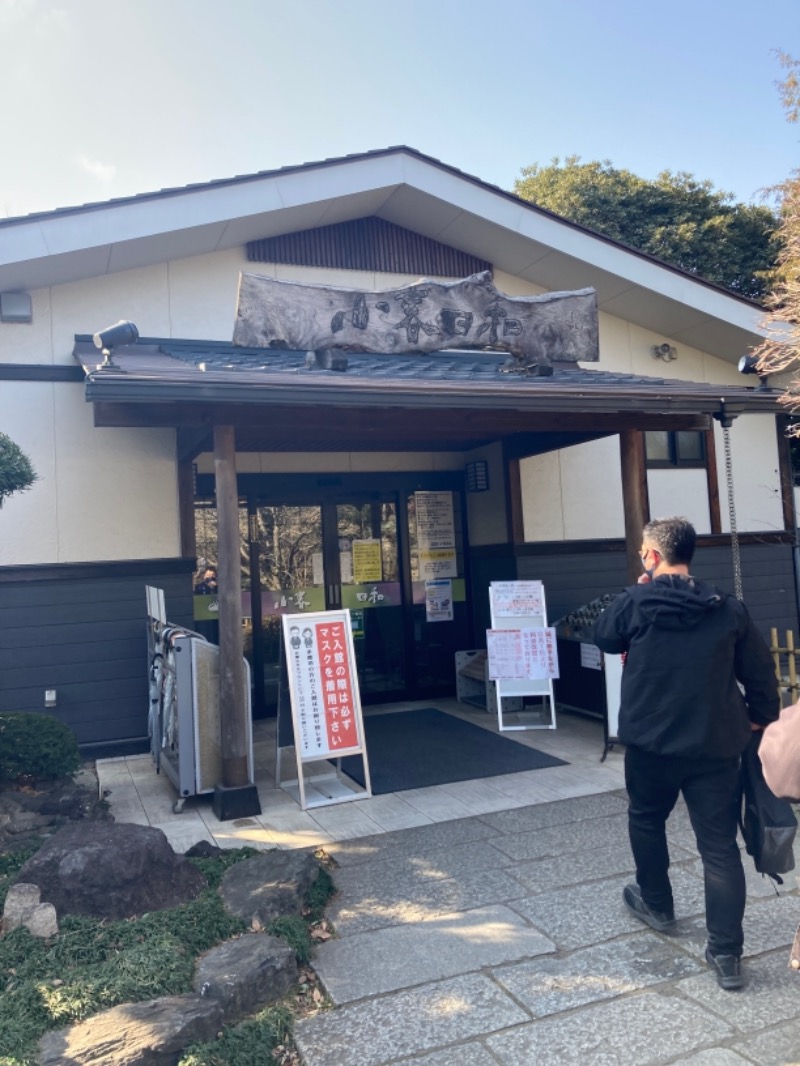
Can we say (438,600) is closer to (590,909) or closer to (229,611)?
(229,611)

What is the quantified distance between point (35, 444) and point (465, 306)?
13.2 ft

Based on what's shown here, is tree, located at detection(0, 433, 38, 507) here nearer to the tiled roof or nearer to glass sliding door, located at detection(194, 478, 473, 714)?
the tiled roof

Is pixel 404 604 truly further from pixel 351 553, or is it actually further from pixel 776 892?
pixel 776 892

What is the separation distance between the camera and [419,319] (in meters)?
6.46

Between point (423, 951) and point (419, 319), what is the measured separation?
465 centimetres

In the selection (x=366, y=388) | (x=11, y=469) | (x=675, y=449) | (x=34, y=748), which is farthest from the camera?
(x=675, y=449)

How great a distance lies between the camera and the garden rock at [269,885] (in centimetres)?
385

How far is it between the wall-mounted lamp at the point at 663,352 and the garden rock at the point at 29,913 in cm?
879

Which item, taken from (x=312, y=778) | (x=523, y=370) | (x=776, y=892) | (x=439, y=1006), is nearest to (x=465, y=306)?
(x=523, y=370)

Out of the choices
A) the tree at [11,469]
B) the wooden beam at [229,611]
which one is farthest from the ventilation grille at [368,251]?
the tree at [11,469]

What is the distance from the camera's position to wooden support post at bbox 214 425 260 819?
5.61 metres

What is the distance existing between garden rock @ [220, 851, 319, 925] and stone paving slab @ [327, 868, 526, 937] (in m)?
0.21

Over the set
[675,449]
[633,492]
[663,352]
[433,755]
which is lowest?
[433,755]

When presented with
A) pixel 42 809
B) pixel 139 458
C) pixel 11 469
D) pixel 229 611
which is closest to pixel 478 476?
pixel 139 458
